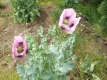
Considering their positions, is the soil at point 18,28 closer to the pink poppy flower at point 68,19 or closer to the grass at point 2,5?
the grass at point 2,5

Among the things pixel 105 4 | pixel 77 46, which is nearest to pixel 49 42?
pixel 77 46

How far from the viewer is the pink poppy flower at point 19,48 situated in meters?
2.06

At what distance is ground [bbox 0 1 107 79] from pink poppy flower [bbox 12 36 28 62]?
2.03 metres

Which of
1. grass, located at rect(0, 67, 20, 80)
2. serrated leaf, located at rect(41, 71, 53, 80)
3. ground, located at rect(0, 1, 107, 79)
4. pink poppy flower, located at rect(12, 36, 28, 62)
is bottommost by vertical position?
grass, located at rect(0, 67, 20, 80)

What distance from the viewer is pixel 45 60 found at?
2555mm

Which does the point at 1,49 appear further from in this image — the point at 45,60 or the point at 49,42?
the point at 45,60

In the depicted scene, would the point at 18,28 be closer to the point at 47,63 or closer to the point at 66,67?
the point at 47,63

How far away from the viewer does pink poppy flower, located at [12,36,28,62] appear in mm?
2065

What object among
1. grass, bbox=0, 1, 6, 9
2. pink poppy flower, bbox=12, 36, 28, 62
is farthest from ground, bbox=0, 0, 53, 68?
pink poppy flower, bbox=12, 36, 28, 62

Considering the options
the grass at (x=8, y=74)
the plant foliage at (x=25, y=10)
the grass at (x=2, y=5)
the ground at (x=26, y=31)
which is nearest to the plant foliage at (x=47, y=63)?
the grass at (x=8, y=74)

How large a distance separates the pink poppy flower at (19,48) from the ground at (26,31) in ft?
6.66

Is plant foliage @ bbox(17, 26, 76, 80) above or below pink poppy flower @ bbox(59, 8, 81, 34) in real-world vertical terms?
below

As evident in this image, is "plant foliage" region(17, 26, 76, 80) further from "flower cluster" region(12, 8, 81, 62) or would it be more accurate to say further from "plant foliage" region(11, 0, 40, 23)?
"plant foliage" region(11, 0, 40, 23)

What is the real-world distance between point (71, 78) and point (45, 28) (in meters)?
1.30
